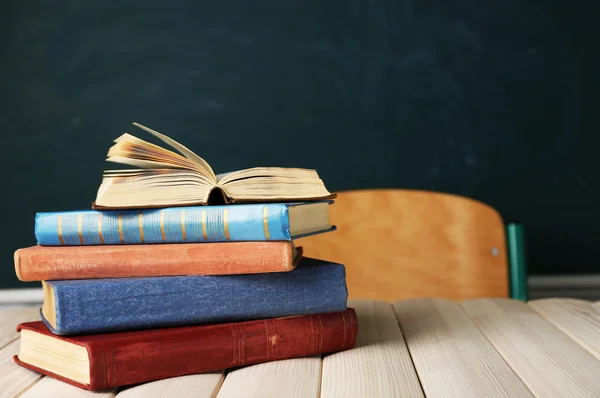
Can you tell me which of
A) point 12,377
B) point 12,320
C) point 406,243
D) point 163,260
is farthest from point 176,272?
point 406,243

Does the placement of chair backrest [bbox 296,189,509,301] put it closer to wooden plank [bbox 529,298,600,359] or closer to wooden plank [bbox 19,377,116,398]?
wooden plank [bbox 529,298,600,359]

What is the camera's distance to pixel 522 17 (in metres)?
1.82

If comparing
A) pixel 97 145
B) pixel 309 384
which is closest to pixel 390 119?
pixel 97 145

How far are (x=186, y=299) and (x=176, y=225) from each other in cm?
10

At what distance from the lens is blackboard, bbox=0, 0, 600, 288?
1825 mm

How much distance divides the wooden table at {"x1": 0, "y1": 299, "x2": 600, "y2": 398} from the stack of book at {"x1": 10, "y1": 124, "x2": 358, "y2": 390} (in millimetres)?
32

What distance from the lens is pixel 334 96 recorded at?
72.9 inches

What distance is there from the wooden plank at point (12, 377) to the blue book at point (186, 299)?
0.07 metres

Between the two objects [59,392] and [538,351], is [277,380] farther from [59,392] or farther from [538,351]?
[538,351]

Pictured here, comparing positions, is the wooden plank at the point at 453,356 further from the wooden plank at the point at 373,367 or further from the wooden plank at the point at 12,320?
the wooden plank at the point at 12,320

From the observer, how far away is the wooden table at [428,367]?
2.58 ft

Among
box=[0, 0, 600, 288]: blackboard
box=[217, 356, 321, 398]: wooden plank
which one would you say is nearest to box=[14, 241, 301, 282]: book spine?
box=[217, 356, 321, 398]: wooden plank

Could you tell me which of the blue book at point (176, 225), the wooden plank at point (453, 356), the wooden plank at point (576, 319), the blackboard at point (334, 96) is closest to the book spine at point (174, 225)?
the blue book at point (176, 225)

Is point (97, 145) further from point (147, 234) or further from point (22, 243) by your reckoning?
point (147, 234)
